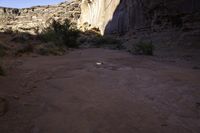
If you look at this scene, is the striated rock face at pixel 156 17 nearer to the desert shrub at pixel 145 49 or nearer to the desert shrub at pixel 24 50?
the desert shrub at pixel 145 49

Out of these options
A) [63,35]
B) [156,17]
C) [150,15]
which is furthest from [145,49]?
[63,35]

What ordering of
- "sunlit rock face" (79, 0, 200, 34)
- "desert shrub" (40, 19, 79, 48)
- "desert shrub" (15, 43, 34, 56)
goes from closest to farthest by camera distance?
1. "desert shrub" (15, 43, 34, 56)
2. "sunlit rock face" (79, 0, 200, 34)
3. "desert shrub" (40, 19, 79, 48)

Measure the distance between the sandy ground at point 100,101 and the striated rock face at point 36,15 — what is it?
3622 centimetres

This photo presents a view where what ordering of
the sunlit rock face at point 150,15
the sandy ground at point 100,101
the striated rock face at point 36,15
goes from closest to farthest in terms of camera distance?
the sandy ground at point 100,101, the sunlit rock face at point 150,15, the striated rock face at point 36,15

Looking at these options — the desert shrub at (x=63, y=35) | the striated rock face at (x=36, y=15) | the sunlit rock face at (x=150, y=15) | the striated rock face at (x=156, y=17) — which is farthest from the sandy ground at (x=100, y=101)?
the striated rock face at (x=36, y=15)

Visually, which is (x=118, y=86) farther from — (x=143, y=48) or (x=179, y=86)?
(x=143, y=48)

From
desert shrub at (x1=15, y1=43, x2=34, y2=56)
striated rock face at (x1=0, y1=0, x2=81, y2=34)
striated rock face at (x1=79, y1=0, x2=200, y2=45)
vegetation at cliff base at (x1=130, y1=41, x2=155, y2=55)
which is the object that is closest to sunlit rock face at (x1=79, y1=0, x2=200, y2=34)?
striated rock face at (x1=79, y1=0, x2=200, y2=45)

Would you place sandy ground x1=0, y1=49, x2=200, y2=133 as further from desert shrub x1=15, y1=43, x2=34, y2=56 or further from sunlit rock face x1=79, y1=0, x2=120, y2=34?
sunlit rock face x1=79, y1=0, x2=120, y2=34

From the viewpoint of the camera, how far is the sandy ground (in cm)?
397

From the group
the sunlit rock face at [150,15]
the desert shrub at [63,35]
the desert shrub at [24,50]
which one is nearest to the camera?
the desert shrub at [24,50]

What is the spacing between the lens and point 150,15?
16969mm

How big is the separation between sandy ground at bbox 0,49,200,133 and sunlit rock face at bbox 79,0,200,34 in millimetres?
7771

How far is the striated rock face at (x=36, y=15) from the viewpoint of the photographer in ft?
146

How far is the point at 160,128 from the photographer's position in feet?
12.9
